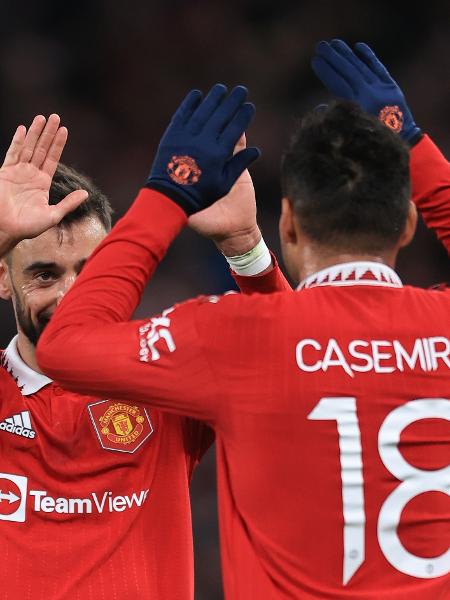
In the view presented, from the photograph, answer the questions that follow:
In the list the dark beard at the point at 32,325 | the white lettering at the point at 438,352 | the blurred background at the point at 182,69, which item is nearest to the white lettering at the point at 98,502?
the dark beard at the point at 32,325

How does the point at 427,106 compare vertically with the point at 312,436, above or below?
above

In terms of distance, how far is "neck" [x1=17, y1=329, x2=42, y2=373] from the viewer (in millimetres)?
2777

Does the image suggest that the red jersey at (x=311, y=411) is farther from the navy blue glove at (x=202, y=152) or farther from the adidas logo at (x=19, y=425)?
the adidas logo at (x=19, y=425)

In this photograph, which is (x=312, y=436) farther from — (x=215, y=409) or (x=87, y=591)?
(x=87, y=591)

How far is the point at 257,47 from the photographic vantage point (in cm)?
717

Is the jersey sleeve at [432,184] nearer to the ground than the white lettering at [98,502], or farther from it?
farther from it

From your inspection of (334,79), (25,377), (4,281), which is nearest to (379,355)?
(334,79)

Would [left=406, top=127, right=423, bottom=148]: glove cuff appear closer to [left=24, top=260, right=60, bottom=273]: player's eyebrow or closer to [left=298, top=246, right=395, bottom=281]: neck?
[left=298, top=246, right=395, bottom=281]: neck

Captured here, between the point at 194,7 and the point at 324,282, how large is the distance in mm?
5429

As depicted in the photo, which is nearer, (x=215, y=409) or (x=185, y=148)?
(x=215, y=409)

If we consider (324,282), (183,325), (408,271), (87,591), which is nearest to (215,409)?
(183,325)

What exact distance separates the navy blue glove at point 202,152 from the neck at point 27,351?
0.83 m

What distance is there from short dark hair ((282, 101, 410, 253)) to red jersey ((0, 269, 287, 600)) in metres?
0.83

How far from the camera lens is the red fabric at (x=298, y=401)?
1915 mm
